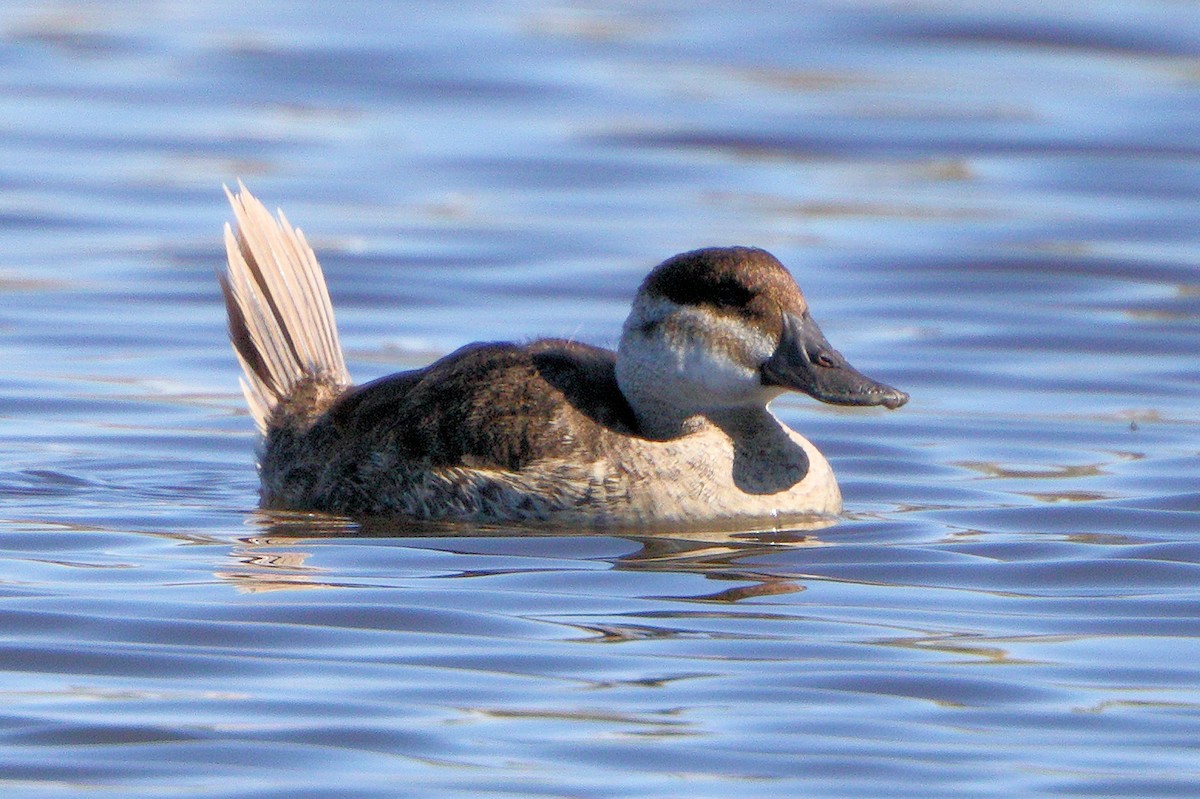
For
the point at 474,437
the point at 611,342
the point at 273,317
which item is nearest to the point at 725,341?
the point at 474,437

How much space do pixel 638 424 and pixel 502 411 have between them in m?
0.43

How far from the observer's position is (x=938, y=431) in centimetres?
916

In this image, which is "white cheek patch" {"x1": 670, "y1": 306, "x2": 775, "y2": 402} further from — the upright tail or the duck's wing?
the upright tail

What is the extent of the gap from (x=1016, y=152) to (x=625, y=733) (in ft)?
33.7

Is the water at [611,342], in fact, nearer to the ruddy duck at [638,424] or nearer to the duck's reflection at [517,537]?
the duck's reflection at [517,537]

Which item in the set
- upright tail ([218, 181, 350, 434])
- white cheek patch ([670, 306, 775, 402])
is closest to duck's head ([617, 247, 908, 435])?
white cheek patch ([670, 306, 775, 402])

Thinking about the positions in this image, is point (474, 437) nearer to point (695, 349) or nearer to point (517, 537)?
point (517, 537)

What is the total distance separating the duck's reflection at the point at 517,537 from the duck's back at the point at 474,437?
0.28 ft

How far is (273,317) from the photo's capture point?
8.16 meters

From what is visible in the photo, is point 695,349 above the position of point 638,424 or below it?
above

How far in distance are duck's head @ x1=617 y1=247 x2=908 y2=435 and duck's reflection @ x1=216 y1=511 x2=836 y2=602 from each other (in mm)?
411

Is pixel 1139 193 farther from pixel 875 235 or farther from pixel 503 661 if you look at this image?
pixel 503 661

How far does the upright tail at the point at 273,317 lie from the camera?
813cm

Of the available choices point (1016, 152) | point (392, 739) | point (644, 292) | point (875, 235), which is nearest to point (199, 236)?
point (875, 235)
